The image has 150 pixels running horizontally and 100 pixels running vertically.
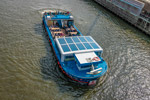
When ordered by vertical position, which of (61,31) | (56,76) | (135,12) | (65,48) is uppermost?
(135,12)

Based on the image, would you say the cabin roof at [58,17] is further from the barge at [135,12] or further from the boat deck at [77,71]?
the barge at [135,12]

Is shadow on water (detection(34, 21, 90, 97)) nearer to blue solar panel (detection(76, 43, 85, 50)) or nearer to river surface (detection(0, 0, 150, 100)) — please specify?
river surface (detection(0, 0, 150, 100))

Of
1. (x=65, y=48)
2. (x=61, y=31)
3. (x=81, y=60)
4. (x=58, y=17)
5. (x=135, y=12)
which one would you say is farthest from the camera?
(x=135, y=12)

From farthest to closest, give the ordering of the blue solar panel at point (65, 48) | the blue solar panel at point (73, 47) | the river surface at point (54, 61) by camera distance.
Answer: the blue solar panel at point (73, 47) → the blue solar panel at point (65, 48) → the river surface at point (54, 61)

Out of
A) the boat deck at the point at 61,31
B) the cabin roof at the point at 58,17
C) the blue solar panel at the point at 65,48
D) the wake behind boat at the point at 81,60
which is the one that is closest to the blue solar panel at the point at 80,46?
the wake behind boat at the point at 81,60

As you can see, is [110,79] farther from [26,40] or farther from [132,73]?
[26,40]

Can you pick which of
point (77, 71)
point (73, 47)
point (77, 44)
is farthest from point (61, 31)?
point (77, 71)

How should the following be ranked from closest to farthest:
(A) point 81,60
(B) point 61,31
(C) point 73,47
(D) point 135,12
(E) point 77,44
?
(A) point 81,60, (C) point 73,47, (E) point 77,44, (B) point 61,31, (D) point 135,12

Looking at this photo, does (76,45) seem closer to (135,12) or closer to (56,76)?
(56,76)
